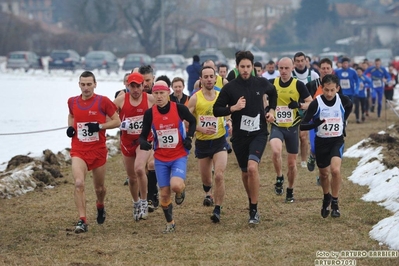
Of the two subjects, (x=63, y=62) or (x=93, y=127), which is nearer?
(x=93, y=127)

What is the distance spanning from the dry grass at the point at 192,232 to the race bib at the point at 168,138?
109cm

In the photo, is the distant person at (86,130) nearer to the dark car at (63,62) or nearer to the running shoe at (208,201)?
the running shoe at (208,201)

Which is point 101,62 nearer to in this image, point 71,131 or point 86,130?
point 86,130

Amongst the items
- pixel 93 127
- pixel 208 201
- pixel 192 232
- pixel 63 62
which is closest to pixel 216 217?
pixel 192 232

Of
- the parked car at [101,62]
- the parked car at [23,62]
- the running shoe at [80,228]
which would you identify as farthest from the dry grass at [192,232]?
the parked car at [23,62]

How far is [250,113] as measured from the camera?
1023cm

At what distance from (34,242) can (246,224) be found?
8.79ft

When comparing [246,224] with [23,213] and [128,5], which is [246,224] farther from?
[128,5]

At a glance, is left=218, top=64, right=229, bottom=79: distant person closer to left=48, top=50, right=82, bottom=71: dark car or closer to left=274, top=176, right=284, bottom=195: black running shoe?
left=274, top=176, right=284, bottom=195: black running shoe

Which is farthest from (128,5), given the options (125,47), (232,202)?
(232,202)

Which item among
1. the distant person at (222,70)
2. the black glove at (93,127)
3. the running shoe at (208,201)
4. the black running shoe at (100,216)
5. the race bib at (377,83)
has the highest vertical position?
the distant person at (222,70)

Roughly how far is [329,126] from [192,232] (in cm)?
223

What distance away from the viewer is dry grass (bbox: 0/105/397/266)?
8.55 metres

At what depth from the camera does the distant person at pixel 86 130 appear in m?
10.1
